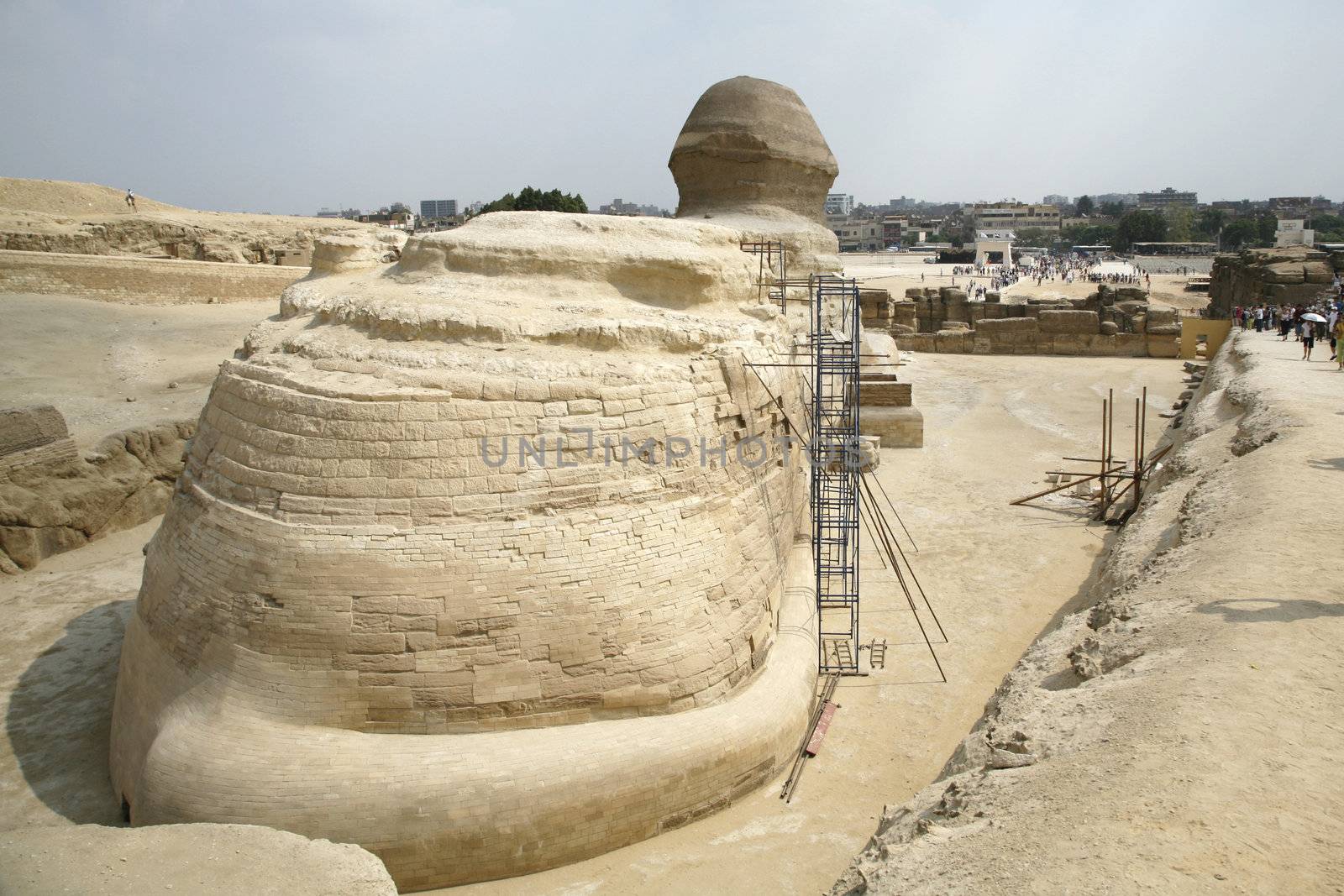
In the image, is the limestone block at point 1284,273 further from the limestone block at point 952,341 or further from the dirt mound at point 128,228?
the dirt mound at point 128,228

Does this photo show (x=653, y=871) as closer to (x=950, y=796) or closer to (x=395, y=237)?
(x=950, y=796)

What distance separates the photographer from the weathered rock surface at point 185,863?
4.08 metres

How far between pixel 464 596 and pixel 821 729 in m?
3.12

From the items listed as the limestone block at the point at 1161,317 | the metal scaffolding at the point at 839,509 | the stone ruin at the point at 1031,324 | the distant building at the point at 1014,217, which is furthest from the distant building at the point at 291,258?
the distant building at the point at 1014,217

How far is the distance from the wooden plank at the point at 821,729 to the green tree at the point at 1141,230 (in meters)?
77.4

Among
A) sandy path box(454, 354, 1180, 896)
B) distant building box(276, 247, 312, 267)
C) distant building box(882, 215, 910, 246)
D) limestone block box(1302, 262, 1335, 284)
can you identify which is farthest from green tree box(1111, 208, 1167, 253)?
distant building box(276, 247, 312, 267)

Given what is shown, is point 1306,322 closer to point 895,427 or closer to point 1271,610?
point 895,427

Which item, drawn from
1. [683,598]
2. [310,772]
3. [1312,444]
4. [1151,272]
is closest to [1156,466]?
[1312,444]

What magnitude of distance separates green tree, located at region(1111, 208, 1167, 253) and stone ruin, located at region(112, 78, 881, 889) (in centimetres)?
7844

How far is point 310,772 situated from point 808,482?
6.64 meters

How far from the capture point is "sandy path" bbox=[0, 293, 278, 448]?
13438mm

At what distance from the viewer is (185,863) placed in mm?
4223

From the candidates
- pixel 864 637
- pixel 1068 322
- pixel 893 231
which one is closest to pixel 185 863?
pixel 864 637

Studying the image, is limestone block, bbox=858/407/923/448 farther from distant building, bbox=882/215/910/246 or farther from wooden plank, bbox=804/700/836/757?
distant building, bbox=882/215/910/246
